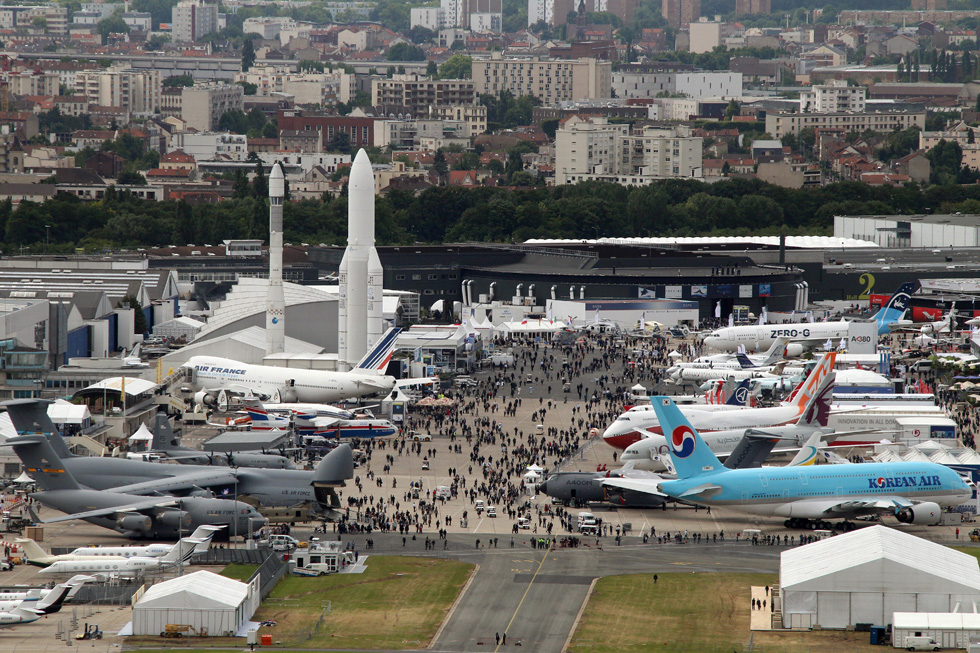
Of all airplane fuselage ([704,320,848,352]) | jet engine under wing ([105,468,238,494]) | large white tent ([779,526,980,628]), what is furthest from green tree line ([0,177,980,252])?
large white tent ([779,526,980,628])

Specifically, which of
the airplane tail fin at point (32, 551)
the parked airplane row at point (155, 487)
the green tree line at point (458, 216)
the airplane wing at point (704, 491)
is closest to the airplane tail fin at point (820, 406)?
the airplane wing at point (704, 491)

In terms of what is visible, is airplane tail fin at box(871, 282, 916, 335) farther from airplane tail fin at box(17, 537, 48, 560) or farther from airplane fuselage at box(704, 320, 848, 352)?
airplane tail fin at box(17, 537, 48, 560)

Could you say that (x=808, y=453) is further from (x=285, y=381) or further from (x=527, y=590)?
(x=285, y=381)

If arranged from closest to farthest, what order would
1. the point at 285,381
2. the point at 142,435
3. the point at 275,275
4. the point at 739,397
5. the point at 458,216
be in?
1. the point at 142,435
2. the point at 739,397
3. the point at 285,381
4. the point at 275,275
5. the point at 458,216

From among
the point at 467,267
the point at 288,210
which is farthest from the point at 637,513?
the point at 288,210

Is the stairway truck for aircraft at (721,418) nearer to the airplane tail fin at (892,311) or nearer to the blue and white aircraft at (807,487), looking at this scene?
the blue and white aircraft at (807,487)

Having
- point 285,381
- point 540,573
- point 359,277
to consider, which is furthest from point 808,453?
point 359,277
